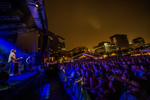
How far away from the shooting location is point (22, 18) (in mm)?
9516

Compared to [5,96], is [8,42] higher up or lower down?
higher up

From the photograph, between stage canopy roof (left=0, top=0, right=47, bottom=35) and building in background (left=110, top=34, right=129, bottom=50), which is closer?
stage canopy roof (left=0, top=0, right=47, bottom=35)

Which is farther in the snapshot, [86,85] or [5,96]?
[86,85]

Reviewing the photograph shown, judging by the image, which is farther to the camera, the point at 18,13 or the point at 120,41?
the point at 120,41

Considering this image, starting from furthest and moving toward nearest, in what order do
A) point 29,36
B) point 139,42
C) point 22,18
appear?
point 139,42 < point 29,36 < point 22,18

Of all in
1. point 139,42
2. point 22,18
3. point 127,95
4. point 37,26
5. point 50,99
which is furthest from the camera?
point 139,42

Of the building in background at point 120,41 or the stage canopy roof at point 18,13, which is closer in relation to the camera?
the stage canopy roof at point 18,13

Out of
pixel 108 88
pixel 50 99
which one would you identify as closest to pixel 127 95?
pixel 108 88

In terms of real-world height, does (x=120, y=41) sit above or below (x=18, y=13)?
above

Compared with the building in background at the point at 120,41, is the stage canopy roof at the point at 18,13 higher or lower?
lower

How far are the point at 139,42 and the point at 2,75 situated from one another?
116278 millimetres

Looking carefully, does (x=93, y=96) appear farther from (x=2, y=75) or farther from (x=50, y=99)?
(x=2, y=75)

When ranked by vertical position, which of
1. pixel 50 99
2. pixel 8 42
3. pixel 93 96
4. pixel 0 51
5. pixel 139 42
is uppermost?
pixel 139 42

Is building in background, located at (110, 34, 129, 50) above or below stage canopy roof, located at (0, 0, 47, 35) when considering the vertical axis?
above
